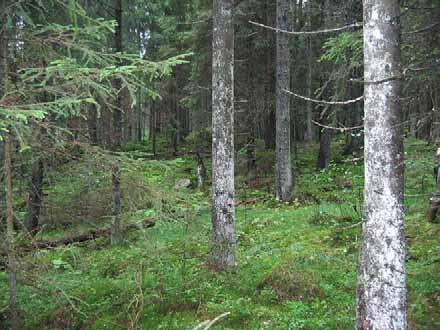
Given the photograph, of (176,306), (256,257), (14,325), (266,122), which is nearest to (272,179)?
(266,122)

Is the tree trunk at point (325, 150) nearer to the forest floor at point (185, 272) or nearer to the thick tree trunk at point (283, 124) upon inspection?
the thick tree trunk at point (283, 124)

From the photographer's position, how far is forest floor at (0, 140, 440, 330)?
21.7 feet

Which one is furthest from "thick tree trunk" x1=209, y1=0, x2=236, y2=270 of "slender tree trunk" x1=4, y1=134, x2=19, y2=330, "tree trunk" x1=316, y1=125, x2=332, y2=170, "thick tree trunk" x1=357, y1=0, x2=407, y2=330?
"tree trunk" x1=316, y1=125, x2=332, y2=170

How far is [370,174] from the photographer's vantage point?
477cm

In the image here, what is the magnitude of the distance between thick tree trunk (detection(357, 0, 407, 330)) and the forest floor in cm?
34

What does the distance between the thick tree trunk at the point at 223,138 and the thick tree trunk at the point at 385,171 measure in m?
4.22

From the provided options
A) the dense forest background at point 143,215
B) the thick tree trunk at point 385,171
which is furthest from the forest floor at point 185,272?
the thick tree trunk at point 385,171

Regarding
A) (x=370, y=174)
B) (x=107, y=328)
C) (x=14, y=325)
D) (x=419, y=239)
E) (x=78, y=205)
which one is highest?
(x=370, y=174)

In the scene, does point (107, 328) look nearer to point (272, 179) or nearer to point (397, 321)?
point (397, 321)

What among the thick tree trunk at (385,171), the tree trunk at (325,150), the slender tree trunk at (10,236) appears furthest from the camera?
the tree trunk at (325,150)

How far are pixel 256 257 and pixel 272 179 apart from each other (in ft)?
33.5

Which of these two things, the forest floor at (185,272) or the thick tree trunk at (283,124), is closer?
the forest floor at (185,272)

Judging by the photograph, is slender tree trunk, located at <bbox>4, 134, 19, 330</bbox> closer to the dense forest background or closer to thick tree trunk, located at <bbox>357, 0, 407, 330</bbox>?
the dense forest background

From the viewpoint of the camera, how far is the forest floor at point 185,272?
6.62m
